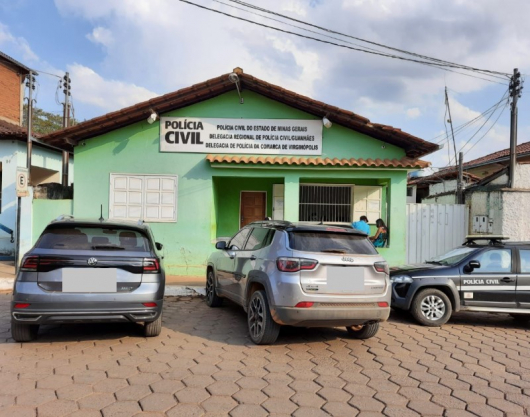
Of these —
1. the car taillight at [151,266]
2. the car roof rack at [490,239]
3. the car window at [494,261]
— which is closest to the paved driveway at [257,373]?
the car taillight at [151,266]

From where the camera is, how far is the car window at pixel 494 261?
6371mm

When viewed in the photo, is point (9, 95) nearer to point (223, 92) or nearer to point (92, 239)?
point (223, 92)

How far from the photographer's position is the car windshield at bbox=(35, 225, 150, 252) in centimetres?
459

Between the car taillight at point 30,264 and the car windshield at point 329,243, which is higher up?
the car windshield at point 329,243

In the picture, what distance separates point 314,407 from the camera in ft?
10.9

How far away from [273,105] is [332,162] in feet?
7.81

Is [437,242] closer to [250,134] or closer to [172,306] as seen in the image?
[250,134]

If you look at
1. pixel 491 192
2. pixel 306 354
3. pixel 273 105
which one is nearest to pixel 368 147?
pixel 273 105

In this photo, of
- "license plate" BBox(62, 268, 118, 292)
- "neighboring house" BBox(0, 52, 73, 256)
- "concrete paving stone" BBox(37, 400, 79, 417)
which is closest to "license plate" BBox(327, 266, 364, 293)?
"license plate" BBox(62, 268, 118, 292)

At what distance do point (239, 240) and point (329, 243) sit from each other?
6.52ft

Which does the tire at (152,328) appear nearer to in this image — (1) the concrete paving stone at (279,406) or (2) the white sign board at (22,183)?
(1) the concrete paving stone at (279,406)

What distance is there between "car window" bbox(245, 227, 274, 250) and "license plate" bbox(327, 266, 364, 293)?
3.08 feet

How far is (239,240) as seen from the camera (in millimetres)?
6426

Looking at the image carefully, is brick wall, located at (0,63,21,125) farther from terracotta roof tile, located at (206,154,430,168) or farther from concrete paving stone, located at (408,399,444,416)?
concrete paving stone, located at (408,399,444,416)
